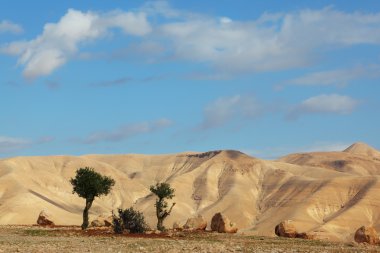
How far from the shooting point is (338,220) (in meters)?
170

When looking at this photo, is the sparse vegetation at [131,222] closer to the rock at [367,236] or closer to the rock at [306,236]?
the rock at [306,236]

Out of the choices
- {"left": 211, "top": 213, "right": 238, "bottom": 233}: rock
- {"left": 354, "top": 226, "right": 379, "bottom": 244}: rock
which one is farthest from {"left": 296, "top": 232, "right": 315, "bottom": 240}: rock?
{"left": 211, "top": 213, "right": 238, "bottom": 233}: rock

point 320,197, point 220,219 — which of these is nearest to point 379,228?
point 320,197

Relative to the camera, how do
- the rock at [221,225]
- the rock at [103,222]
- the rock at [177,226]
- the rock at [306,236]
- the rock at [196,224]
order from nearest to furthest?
the rock at [306,236], the rock at [221,225], the rock at [196,224], the rock at [177,226], the rock at [103,222]

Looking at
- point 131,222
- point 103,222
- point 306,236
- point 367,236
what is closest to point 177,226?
point 103,222

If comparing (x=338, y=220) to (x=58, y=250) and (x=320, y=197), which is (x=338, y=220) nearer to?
(x=320, y=197)

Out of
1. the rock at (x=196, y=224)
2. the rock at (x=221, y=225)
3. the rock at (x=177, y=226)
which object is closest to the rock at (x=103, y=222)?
the rock at (x=177, y=226)

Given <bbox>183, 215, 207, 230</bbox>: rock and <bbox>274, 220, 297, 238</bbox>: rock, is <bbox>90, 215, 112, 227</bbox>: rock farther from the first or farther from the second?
<bbox>274, 220, 297, 238</bbox>: rock

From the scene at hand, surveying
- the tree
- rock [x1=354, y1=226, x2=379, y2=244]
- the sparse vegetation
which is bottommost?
rock [x1=354, y1=226, x2=379, y2=244]

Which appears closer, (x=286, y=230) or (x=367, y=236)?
(x=367, y=236)

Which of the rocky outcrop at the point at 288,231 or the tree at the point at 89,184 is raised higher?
the tree at the point at 89,184

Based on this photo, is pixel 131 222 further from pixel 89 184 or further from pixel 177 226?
pixel 177 226

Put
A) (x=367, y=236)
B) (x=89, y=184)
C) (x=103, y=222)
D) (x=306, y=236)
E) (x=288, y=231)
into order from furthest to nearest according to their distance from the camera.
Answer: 1. (x=103, y=222)
2. (x=89, y=184)
3. (x=288, y=231)
4. (x=306, y=236)
5. (x=367, y=236)

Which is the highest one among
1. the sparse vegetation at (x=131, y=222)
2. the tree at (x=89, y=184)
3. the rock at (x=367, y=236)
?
the tree at (x=89, y=184)
